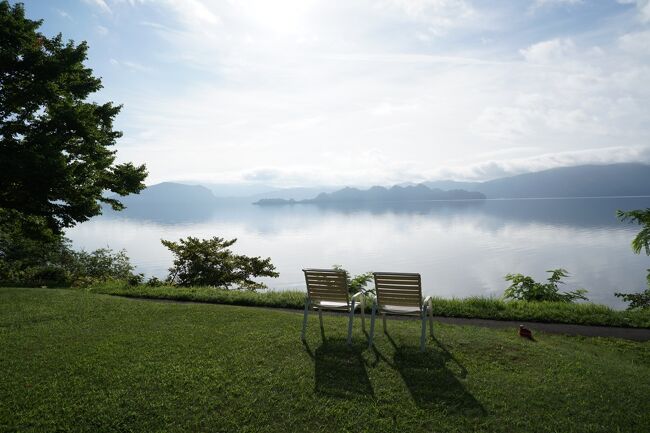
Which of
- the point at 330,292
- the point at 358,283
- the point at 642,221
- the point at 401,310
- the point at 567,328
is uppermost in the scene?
the point at 642,221

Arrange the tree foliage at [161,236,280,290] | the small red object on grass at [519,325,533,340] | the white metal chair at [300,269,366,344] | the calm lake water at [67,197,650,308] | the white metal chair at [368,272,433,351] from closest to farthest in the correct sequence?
the white metal chair at [368,272,433,351], the white metal chair at [300,269,366,344], the small red object on grass at [519,325,533,340], the tree foliage at [161,236,280,290], the calm lake water at [67,197,650,308]

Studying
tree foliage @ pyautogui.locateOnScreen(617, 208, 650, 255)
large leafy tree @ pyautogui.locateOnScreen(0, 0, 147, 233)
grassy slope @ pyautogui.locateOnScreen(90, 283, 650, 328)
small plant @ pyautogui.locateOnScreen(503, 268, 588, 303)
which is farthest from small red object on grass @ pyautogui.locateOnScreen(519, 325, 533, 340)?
large leafy tree @ pyautogui.locateOnScreen(0, 0, 147, 233)

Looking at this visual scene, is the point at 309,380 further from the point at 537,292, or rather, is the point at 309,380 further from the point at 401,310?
the point at 537,292

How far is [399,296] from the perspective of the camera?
7422 mm

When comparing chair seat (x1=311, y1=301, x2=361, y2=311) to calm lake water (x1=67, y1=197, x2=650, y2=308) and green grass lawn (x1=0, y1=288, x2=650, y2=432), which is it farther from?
calm lake water (x1=67, y1=197, x2=650, y2=308)

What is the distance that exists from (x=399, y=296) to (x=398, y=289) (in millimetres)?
135

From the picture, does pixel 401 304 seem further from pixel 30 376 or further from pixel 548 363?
pixel 30 376

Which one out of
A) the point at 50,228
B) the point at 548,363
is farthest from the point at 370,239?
the point at 548,363

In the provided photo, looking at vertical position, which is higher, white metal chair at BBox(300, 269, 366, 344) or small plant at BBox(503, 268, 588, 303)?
white metal chair at BBox(300, 269, 366, 344)

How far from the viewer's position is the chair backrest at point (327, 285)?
301 inches

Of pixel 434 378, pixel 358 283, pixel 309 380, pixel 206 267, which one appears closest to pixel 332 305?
pixel 309 380

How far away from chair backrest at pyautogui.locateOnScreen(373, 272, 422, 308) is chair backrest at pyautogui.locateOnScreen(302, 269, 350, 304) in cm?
63

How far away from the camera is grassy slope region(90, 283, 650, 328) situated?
9625 mm

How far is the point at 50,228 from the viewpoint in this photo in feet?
48.0
